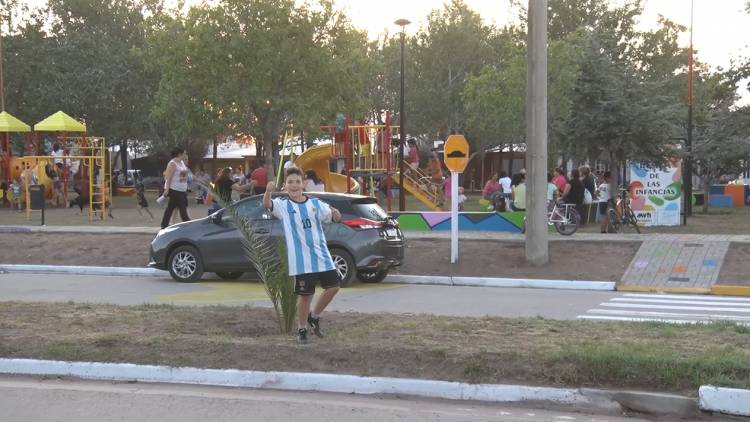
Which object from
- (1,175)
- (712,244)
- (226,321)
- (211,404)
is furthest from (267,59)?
(211,404)

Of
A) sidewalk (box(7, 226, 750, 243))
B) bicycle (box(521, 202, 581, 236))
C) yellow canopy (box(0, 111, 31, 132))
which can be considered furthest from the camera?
yellow canopy (box(0, 111, 31, 132))

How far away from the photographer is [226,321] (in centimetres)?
845

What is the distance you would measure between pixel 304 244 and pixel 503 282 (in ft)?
25.7

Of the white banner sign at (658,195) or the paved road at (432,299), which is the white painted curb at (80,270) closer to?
the paved road at (432,299)

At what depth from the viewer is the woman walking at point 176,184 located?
15.8 meters

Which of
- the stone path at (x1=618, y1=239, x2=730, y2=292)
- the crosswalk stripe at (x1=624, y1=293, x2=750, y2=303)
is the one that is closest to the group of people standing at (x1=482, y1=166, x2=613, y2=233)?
the stone path at (x1=618, y1=239, x2=730, y2=292)

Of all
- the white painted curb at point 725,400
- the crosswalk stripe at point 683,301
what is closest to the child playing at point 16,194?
the crosswalk stripe at point 683,301

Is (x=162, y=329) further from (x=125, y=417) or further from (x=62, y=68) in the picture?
(x=62, y=68)

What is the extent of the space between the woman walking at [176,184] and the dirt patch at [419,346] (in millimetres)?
7054

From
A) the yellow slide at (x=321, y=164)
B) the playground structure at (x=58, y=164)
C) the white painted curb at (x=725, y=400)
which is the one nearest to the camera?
the white painted curb at (x=725, y=400)

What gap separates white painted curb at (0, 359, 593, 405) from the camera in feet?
20.0

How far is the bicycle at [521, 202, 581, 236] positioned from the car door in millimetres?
7501

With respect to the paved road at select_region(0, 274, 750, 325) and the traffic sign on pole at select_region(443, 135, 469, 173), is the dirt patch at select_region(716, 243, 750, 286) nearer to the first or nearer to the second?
the paved road at select_region(0, 274, 750, 325)

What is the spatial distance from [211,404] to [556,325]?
375 cm
